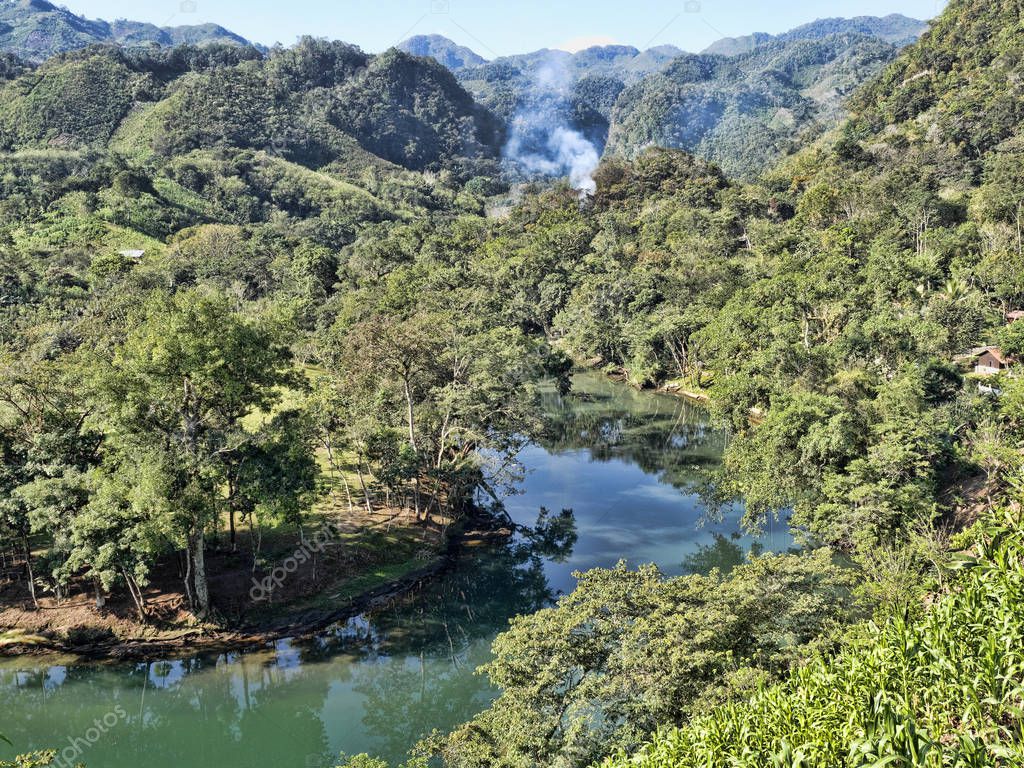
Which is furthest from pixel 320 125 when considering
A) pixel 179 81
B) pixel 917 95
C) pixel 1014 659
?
pixel 1014 659

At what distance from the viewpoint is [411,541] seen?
29.5 metres

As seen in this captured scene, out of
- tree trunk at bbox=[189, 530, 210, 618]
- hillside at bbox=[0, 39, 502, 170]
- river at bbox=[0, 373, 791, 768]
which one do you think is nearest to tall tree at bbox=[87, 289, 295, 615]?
tree trunk at bbox=[189, 530, 210, 618]

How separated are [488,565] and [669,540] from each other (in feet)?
28.2

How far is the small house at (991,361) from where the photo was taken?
4234 centimetres

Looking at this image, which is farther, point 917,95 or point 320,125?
point 320,125

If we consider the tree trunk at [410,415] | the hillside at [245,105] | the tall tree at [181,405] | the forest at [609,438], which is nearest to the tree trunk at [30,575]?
the forest at [609,438]

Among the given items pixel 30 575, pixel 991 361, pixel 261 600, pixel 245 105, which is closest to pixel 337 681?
pixel 261 600

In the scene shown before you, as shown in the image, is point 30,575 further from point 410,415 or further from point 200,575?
point 410,415

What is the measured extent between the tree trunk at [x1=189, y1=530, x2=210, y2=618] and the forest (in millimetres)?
89

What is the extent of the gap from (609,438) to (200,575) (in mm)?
31901

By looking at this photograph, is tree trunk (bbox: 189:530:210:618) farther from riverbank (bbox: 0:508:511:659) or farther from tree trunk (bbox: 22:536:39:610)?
tree trunk (bbox: 22:536:39:610)

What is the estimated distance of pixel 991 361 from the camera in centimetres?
4294

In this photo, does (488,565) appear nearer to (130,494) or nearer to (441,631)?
(441,631)

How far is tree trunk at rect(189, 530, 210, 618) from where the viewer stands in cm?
2267
